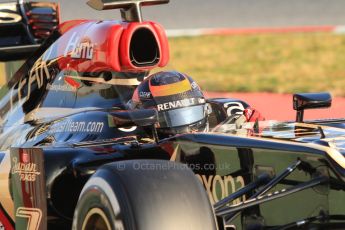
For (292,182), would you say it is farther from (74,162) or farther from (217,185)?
(74,162)

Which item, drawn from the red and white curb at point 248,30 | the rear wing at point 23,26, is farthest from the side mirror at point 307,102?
A: the red and white curb at point 248,30

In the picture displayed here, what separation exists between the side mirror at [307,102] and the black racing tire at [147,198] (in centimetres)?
158

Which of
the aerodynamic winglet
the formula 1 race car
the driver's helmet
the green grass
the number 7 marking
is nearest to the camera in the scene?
the formula 1 race car

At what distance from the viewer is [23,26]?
732cm

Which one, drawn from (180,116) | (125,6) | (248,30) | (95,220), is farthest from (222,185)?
(248,30)

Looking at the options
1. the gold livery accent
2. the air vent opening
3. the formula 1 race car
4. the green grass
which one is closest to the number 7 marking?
the formula 1 race car

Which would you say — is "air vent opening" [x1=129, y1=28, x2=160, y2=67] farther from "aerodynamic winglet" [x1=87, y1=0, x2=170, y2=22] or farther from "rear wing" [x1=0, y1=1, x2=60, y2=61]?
"rear wing" [x1=0, y1=1, x2=60, y2=61]

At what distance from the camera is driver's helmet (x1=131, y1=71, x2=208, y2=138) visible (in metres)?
5.07

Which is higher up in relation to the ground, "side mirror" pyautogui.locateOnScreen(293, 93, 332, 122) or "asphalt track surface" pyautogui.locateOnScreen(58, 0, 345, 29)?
"side mirror" pyautogui.locateOnScreen(293, 93, 332, 122)

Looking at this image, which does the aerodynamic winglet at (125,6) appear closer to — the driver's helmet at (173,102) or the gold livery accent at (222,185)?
the driver's helmet at (173,102)

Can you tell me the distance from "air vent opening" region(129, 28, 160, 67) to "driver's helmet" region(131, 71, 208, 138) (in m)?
0.33

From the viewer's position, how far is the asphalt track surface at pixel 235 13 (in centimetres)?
1736

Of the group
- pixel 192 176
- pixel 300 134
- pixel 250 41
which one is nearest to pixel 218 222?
pixel 192 176

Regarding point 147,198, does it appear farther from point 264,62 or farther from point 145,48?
point 264,62
